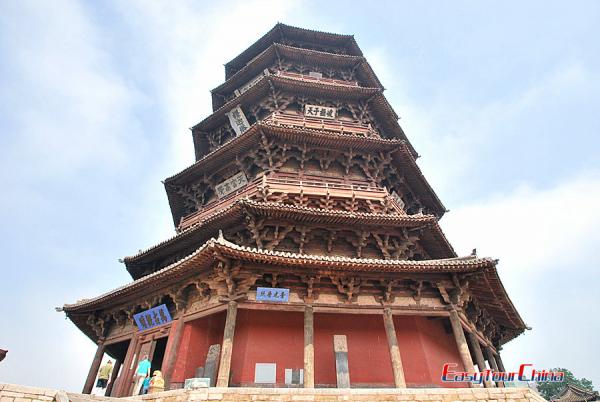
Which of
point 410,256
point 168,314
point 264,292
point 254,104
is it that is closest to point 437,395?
point 264,292

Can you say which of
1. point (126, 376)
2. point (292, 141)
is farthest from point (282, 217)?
point (126, 376)

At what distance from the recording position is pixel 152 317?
11.5 meters

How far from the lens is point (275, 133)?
15.0 metres

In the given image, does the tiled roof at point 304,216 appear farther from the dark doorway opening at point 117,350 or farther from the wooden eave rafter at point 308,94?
the wooden eave rafter at point 308,94

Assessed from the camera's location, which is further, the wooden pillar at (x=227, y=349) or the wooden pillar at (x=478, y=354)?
the wooden pillar at (x=478, y=354)

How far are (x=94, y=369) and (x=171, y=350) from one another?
4.41 metres

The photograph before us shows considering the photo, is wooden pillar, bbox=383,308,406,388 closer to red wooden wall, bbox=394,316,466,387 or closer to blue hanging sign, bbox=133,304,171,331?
red wooden wall, bbox=394,316,466,387

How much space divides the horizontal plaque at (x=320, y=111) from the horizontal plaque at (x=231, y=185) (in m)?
4.91

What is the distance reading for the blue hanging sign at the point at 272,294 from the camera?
32.9 ft

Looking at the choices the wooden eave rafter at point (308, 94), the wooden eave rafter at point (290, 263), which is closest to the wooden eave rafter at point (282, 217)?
the wooden eave rafter at point (290, 263)

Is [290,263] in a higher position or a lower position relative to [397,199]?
lower

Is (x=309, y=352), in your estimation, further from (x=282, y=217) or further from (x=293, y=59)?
(x=293, y=59)

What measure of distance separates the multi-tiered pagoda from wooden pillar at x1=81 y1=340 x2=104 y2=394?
0.05 meters

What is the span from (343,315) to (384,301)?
148 cm
